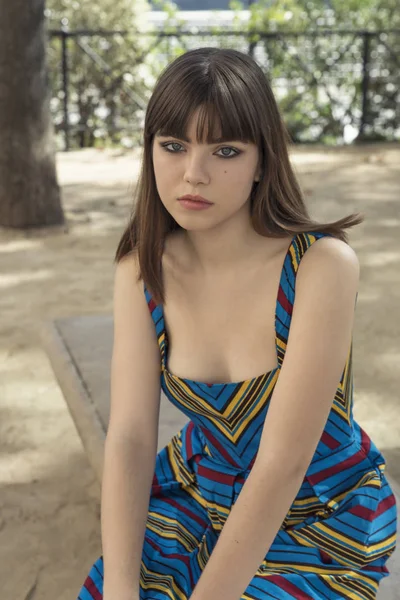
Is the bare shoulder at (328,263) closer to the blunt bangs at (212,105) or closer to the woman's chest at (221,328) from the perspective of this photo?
the woman's chest at (221,328)

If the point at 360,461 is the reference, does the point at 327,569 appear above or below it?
below

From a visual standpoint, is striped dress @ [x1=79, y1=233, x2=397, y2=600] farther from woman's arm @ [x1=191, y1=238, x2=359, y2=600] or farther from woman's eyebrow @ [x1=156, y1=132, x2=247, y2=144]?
woman's eyebrow @ [x1=156, y1=132, x2=247, y2=144]

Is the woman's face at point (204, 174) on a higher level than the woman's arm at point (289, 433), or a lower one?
higher

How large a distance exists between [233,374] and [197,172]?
42 cm

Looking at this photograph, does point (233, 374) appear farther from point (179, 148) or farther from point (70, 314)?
point (70, 314)

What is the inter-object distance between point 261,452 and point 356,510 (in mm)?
273

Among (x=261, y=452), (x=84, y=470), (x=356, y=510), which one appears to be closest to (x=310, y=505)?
(x=356, y=510)

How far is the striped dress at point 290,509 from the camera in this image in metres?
1.81

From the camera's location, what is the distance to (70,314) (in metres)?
4.80

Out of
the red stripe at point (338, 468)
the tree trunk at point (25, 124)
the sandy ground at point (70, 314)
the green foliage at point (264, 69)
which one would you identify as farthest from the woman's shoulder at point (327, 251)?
the green foliage at point (264, 69)

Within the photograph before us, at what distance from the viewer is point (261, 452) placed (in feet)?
5.68

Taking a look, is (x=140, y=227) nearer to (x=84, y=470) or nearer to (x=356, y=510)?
(x=356, y=510)

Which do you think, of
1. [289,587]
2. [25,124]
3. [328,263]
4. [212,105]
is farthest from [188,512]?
[25,124]

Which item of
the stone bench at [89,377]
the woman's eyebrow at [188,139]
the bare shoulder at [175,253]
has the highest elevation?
the woman's eyebrow at [188,139]
